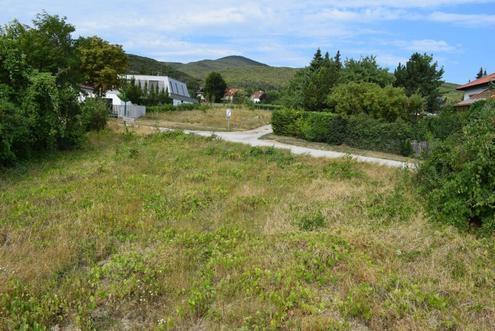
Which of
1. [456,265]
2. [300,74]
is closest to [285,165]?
[456,265]

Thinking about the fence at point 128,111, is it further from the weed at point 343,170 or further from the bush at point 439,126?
the weed at point 343,170

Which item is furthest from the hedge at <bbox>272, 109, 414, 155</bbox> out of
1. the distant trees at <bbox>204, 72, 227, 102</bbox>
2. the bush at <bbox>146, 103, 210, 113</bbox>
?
the distant trees at <bbox>204, 72, 227, 102</bbox>

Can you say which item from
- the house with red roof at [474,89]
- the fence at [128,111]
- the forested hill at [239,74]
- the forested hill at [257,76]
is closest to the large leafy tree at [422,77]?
the house with red roof at [474,89]

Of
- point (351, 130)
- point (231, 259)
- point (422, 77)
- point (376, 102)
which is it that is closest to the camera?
point (231, 259)

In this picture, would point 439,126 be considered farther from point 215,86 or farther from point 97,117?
point 215,86

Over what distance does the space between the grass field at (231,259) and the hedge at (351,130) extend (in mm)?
10986

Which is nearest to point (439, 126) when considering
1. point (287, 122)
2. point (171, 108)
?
point (287, 122)

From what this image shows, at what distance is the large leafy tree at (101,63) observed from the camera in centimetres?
3725

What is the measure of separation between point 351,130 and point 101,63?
26.3 meters

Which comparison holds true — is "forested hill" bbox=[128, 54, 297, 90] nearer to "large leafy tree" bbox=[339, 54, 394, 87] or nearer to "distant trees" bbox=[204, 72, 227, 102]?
"distant trees" bbox=[204, 72, 227, 102]

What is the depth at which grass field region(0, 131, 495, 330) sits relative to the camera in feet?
13.4

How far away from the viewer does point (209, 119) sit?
37.3 m

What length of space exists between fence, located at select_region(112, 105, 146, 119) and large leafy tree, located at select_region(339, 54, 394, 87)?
20081mm

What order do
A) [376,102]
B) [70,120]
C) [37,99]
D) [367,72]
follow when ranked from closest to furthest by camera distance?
[37,99] < [70,120] < [376,102] < [367,72]
